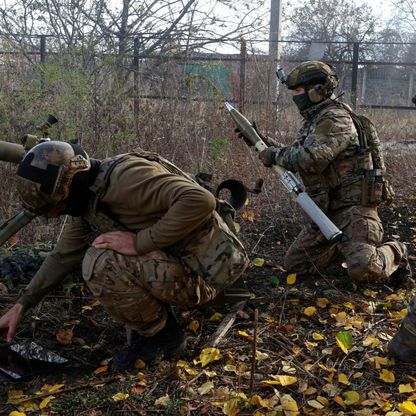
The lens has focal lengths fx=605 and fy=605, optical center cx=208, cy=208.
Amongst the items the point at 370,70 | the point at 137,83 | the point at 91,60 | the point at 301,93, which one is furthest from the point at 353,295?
the point at 370,70

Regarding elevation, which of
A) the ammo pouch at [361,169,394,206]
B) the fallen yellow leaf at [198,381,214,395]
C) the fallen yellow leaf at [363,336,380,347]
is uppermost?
the ammo pouch at [361,169,394,206]

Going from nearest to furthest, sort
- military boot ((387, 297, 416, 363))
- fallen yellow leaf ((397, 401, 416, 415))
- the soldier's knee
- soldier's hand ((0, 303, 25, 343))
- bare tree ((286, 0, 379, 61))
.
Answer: fallen yellow leaf ((397, 401, 416, 415)) < military boot ((387, 297, 416, 363)) < soldier's hand ((0, 303, 25, 343)) < the soldier's knee < bare tree ((286, 0, 379, 61))

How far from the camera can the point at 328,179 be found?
4.31m

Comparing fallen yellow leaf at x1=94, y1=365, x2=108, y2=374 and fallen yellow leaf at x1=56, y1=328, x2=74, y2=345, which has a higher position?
fallen yellow leaf at x1=56, y1=328, x2=74, y2=345

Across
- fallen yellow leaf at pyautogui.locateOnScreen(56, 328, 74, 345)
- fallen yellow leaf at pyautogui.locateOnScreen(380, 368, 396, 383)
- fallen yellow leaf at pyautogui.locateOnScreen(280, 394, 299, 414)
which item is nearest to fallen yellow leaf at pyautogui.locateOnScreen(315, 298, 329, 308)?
fallen yellow leaf at pyautogui.locateOnScreen(380, 368, 396, 383)

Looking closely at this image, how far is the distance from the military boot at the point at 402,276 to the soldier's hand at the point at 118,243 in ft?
7.08

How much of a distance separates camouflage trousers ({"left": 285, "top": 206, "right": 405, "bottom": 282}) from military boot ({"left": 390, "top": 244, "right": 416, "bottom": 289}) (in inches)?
3.0

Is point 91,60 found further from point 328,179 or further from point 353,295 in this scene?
point 353,295

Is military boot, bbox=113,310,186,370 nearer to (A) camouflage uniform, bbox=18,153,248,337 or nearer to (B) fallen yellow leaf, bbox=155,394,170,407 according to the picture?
(A) camouflage uniform, bbox=18,153,248,337

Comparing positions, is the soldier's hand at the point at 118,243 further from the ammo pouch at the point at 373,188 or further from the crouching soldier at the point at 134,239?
the ammo pouch at the point at 373,188

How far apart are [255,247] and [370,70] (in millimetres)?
14149

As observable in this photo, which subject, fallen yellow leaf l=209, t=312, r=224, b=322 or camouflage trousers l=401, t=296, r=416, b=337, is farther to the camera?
fallen yellow leaf l=209, t=312, r=224, b=322

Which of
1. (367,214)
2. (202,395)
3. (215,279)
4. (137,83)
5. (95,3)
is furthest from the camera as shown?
(95,3)

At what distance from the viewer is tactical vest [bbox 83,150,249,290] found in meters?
2.86
